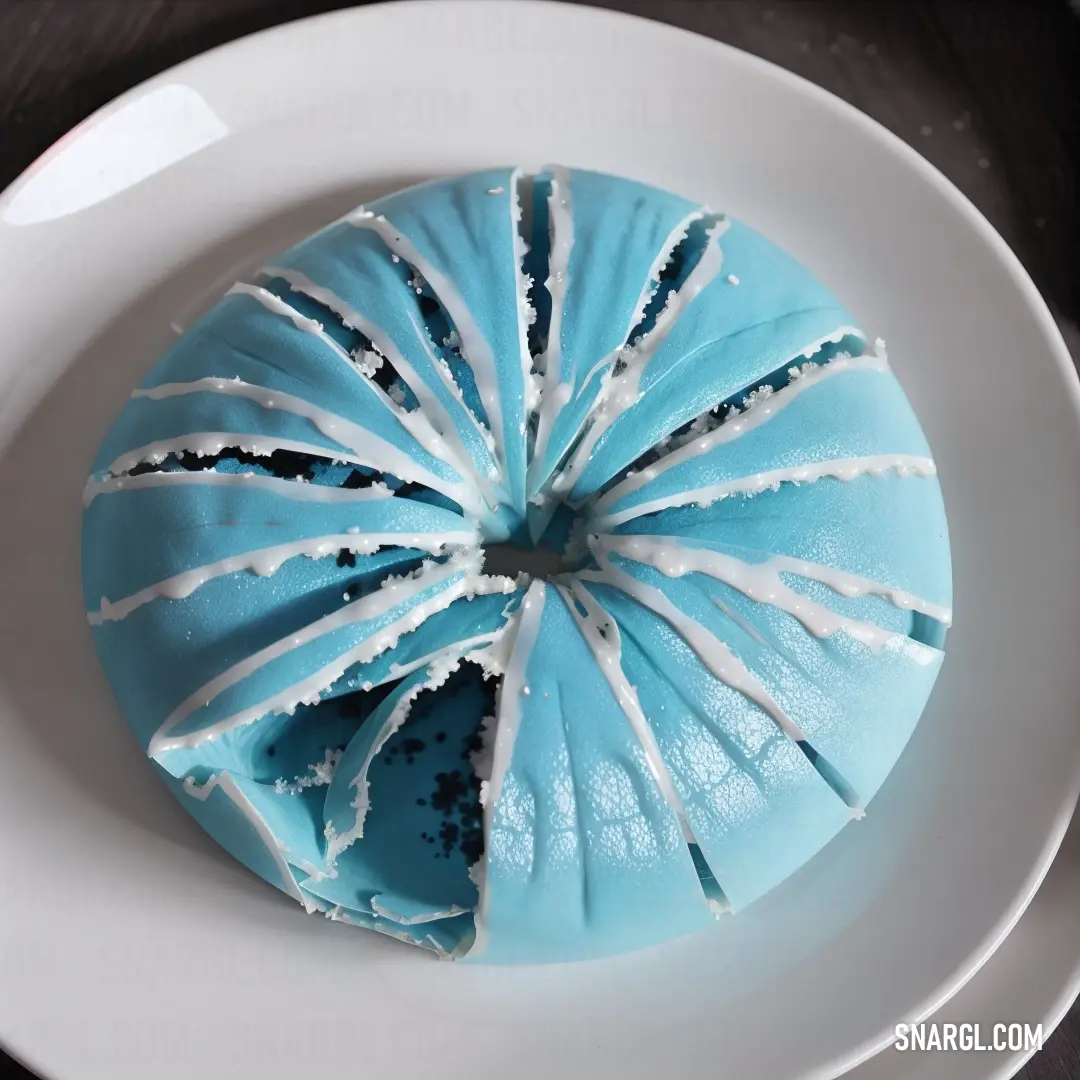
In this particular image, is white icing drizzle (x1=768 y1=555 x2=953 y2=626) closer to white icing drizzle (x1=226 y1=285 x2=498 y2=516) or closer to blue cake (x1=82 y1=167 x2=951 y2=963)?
blue cake (x1=82 y1=167 x2=951 y2=963)

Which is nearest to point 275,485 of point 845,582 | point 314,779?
point 314,779

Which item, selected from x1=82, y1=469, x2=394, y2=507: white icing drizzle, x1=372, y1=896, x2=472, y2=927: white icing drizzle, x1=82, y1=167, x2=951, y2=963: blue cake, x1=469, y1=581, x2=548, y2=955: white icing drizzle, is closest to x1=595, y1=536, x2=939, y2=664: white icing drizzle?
x1=82, y1=167, x2=951, y2=963: blue cake

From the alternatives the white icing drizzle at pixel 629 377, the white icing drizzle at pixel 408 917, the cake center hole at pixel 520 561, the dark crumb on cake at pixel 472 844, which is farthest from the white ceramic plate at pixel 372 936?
the cake center hole at pixel 520 561

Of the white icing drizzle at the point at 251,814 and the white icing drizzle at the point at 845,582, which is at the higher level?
the white icing drizzle at the point at 845,582

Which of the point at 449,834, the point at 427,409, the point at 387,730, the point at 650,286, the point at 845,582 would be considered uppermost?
the point at 650,286

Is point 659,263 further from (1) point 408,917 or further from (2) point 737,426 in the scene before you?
(1) point 408,917

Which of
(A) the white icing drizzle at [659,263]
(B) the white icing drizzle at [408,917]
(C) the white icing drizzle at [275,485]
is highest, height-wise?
(A) the white icing drizzle at [659,263]

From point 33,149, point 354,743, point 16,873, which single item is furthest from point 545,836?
point 33,149

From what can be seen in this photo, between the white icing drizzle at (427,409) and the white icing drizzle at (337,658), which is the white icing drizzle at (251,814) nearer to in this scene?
the white icing drizzle at (337,658)
